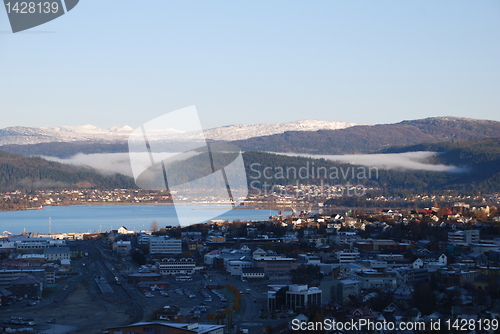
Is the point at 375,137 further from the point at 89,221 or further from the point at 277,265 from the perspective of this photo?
the point at 277,265

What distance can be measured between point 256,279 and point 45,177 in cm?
3185

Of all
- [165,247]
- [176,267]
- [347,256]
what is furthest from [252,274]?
[165,247]

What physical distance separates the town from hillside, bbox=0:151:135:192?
906 inches

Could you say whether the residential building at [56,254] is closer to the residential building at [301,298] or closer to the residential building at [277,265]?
the residential building at [277,265]

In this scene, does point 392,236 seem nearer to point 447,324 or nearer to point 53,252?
point 53,252

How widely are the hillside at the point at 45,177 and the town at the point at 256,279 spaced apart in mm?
23005

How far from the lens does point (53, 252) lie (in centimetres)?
1320

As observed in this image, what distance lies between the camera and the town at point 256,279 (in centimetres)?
705

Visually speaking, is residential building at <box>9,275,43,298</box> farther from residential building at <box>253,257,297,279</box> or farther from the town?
residential building at <box>253,257,297,279</box>

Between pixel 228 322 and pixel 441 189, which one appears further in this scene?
pixel 441 189

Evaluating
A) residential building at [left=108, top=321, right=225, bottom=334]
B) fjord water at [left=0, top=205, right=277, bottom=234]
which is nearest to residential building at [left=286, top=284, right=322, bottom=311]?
residential building at [left=108, top=321, right=225, bottom=334]

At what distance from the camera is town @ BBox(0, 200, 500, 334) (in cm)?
705

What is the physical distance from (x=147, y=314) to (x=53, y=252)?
6.11 metres

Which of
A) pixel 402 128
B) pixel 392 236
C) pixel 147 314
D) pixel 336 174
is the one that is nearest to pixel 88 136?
pixel 402 128
